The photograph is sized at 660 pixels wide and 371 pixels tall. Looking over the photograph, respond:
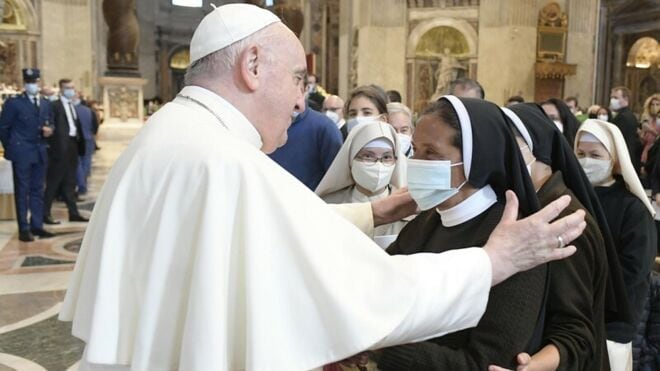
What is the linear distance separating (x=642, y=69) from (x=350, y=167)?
21.4 meters

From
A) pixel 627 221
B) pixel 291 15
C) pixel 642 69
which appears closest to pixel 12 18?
pixel 291 15

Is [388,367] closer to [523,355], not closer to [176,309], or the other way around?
[523,355]

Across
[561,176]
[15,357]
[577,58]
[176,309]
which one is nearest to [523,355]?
[561,176]

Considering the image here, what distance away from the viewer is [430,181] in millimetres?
2027

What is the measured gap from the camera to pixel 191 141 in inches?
63.6

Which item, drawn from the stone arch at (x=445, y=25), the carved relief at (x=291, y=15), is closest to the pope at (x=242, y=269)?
the carved relief at (x=291, y=15)

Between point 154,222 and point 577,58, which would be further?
point 577,58

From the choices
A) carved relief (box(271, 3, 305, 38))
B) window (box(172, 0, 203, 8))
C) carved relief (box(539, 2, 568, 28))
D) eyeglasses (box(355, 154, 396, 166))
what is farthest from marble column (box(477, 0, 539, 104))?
window (box(172, 0, 203, 8))

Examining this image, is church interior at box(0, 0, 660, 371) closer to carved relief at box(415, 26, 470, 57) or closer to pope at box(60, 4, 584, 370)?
carved relief at box(415, 26, 470, 57)

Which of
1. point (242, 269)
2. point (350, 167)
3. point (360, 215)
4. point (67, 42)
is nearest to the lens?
point (242, 269)

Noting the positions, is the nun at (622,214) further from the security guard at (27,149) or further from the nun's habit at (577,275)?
the security guard at (27,149)

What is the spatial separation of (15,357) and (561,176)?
3.55 m

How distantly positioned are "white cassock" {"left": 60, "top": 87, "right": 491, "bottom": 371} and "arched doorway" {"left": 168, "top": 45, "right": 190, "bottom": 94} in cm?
3981

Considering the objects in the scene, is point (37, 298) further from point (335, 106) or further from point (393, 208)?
point (393, 208)
